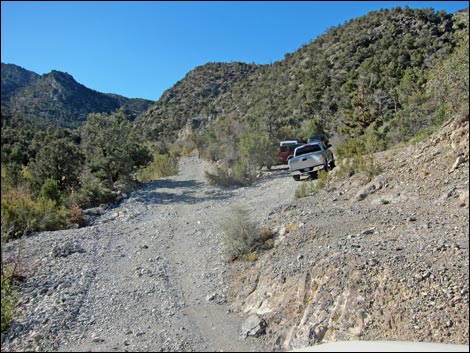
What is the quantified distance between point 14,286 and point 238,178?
13.8 meters

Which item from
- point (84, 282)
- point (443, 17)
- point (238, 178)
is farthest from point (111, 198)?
point (443, 17)

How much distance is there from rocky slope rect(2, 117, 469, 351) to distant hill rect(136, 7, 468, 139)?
13.6 meters

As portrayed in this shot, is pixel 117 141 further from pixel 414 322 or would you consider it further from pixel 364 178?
pixel 414 322

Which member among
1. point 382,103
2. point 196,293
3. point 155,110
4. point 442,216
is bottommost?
point 196,293

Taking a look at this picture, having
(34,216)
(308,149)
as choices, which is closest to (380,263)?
(34,216)

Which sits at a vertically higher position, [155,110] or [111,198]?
[155,110]

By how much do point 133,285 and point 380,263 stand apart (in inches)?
189

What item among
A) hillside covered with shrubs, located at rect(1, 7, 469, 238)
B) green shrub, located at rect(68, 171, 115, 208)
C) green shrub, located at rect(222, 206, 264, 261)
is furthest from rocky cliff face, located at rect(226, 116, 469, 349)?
green shrub, located at rect(68, 171, 115, 208)

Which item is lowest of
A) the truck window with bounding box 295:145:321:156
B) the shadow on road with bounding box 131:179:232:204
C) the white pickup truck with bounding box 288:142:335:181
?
the shadow on road with bounding box 131:179:232:204

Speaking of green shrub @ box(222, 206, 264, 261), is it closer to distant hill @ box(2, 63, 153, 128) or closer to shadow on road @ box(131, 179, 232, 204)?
shadow on road @ box(131, 179, 232, 204)

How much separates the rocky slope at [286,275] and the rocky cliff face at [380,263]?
21 mm

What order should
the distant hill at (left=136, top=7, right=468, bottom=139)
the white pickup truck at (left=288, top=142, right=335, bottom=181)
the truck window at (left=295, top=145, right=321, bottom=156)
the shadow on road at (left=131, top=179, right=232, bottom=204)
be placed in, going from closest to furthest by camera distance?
the white pickup truck at (left=288, top=142, right=335, bottom=181)
the truck window at (left=295, top=145, right=321, bottom=156)
the shadow on road at (left=131, top=179, right=232, bottom=204)
the distant hill at (left=136, top=7, right=468, bottom=139)

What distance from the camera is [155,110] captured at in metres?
78.7

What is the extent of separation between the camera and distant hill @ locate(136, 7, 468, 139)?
32031 millimetres
